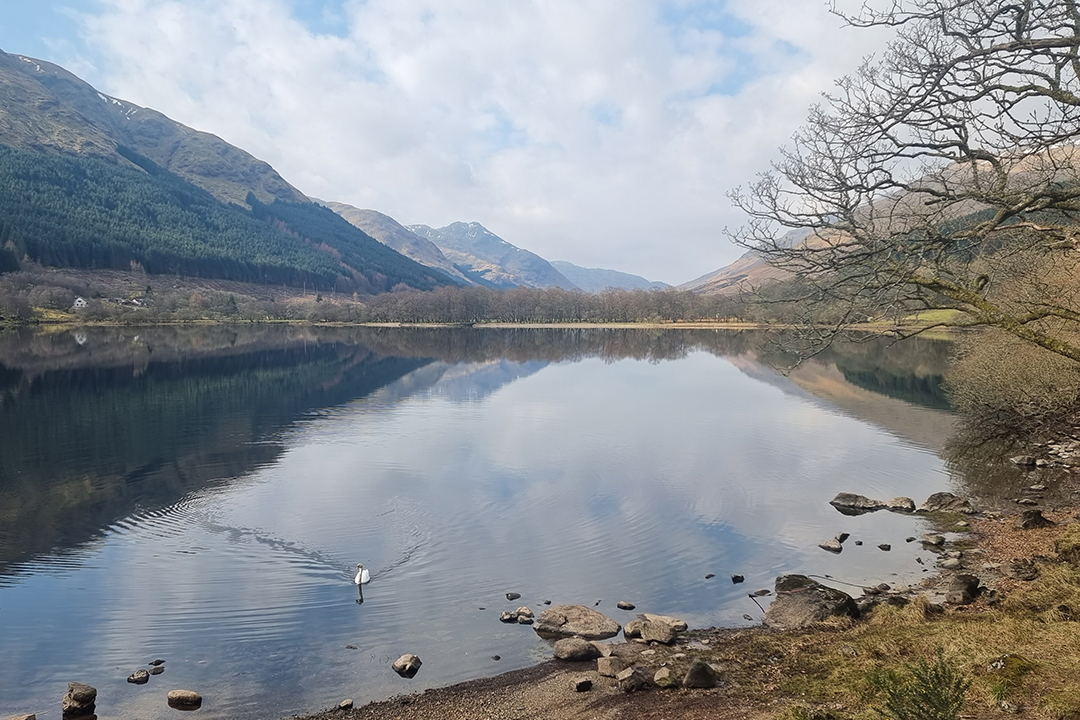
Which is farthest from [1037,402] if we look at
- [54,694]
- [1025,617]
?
[54,694]

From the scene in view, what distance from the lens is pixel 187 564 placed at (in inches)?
671

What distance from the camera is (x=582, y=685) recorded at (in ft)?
33.7

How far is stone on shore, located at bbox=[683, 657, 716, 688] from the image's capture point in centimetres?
982

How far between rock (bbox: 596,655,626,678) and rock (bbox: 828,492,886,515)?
44.7 ft

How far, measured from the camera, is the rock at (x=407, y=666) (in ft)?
37.9

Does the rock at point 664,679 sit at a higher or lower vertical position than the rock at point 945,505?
higher

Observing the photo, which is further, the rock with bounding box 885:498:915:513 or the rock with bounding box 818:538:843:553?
the rock with bounding box 885:498:915:513

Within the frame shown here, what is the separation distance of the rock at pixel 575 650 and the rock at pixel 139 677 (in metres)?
7.12

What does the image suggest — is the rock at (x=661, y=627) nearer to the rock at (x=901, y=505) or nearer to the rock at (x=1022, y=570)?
the rock at (x=1022, y=570)

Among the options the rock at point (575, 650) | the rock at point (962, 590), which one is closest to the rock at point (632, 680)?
the rock at point (575, 650)

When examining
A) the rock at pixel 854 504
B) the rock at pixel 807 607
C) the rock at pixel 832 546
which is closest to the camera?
the rock at pixel 807 607

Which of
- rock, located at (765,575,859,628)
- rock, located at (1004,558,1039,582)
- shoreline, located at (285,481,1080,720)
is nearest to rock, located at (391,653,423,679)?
shoreline, located at (285,481,1080,720)

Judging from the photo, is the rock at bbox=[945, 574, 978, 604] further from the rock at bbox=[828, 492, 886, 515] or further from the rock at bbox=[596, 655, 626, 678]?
the rock at bbox=[828, 492, 886, 515]

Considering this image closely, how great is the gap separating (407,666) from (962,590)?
35.0ft
